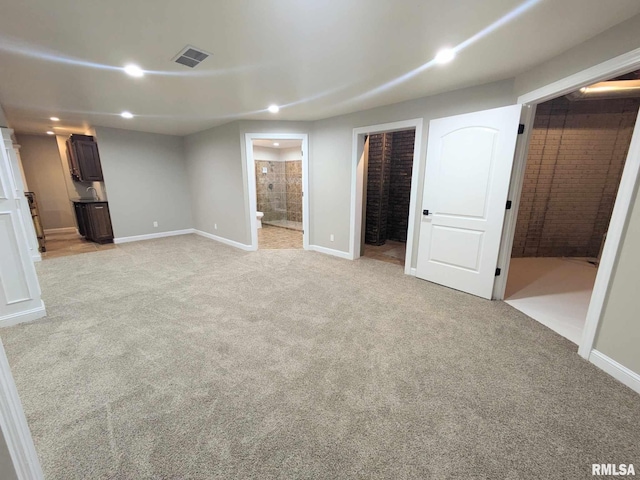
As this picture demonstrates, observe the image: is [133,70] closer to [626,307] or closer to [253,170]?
[253,170]

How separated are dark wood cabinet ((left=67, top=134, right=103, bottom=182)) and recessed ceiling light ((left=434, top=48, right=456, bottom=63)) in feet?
21.6

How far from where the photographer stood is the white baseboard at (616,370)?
1657 mm

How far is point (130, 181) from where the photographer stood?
5.47m

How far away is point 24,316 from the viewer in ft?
7.98

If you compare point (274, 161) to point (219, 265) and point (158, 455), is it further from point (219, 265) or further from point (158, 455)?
point (158, 455)

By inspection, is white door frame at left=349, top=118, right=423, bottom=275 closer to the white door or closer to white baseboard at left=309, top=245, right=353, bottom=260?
white baseboard at left=309, top=245, right=353, bottom=260

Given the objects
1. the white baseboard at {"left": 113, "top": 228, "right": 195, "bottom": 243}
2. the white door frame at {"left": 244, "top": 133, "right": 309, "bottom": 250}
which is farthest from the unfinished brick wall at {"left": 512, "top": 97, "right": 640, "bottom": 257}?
the white baseboard at {"left": 113, "top": 228, "right": 195, "bottom": 243}

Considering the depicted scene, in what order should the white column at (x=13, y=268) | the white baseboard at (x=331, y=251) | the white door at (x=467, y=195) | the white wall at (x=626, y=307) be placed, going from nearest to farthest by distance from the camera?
the white wall at (x=626, y=307), the white column at (x=13, y=268), the white door at (x=467, y=195), the white baseboard at (x=331, y=251)

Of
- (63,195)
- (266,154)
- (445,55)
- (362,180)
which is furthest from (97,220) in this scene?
(445,55)

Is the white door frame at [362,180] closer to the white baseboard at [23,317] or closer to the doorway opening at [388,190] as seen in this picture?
the doorway opening at [388,190]

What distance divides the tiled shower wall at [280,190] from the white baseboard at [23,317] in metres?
5.37

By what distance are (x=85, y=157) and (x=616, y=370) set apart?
8.33m

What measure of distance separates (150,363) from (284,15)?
265cm

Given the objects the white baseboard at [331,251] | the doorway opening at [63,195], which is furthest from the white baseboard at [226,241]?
the doorway opening at [63,195]
